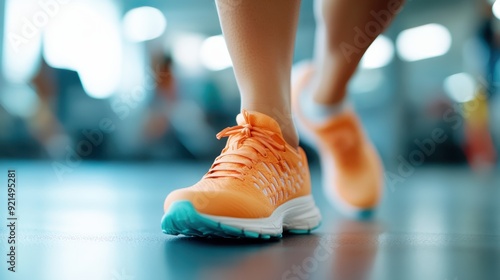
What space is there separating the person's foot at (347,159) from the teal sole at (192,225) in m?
0.58

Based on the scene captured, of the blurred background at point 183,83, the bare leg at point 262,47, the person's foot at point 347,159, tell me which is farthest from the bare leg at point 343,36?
the blurred background at point 183,83

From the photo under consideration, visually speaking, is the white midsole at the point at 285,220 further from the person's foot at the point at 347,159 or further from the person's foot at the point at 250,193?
the person's foot at the point at 347,159

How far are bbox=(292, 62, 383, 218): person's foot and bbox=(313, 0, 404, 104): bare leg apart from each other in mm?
49

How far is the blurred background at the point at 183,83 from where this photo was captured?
554cm

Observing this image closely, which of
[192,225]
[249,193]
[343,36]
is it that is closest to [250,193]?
[249,193]

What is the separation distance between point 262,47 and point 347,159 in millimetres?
552

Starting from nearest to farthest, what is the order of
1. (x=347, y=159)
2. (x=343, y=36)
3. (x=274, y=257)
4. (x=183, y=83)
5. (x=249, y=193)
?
(x=274, y=257), (x=249, y=193), (x=343, y=36), (x=347, y=159), (x=183, y=83)

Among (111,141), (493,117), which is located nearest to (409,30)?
(493,117)

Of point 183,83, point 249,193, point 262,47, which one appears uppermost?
point 183,83

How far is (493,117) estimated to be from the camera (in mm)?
5500

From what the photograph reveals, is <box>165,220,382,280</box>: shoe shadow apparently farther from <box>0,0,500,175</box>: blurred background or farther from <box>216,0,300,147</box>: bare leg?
<box>0,0,500,175</box>: blurred background

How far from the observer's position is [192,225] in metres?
0.72

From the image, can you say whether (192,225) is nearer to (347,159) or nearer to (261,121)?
(261,121)

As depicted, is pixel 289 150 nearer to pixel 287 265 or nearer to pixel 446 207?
pixel 287 265
